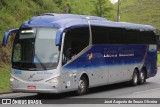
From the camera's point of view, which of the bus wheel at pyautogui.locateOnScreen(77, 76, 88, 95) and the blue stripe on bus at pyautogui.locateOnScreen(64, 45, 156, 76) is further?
the blue stripe on bus at pyautogui.locateOnScreen(64, 45, 156, 76)

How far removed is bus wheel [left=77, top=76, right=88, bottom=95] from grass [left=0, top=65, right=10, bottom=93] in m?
3.54

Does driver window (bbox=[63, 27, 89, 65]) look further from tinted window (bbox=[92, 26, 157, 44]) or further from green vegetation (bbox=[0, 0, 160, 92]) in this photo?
green vegetation (bbox=[0, 0, 160, 92])

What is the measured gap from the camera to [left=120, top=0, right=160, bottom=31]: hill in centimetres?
13925

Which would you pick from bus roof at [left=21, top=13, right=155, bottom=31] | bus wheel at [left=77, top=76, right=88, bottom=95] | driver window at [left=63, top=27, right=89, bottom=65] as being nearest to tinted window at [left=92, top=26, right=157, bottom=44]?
bus roof at [left=21, top=13, right=155, bottom=31]

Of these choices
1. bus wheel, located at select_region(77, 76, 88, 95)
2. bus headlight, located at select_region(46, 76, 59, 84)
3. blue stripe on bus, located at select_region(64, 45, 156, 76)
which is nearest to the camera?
bus headlight, located at select_region(46, 76, 59, 84)

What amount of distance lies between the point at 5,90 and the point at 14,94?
41.5 inches

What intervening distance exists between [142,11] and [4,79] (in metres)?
134

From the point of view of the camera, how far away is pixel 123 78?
2384cm

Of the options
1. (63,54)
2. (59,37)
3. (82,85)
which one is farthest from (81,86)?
(59,37)

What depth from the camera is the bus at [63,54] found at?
1759cm

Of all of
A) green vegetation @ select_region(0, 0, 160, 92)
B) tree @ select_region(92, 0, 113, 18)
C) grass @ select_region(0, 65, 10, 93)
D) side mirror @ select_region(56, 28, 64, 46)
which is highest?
tree @ select_region(92, 0, 113, 18)

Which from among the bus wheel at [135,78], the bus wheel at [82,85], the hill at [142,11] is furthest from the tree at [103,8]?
the hill at [142,11]

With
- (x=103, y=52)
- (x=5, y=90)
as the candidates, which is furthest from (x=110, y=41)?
(x=5, y=90)

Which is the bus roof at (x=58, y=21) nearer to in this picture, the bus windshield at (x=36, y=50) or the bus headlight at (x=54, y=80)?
the bus windshield at (x=36, y=50)
